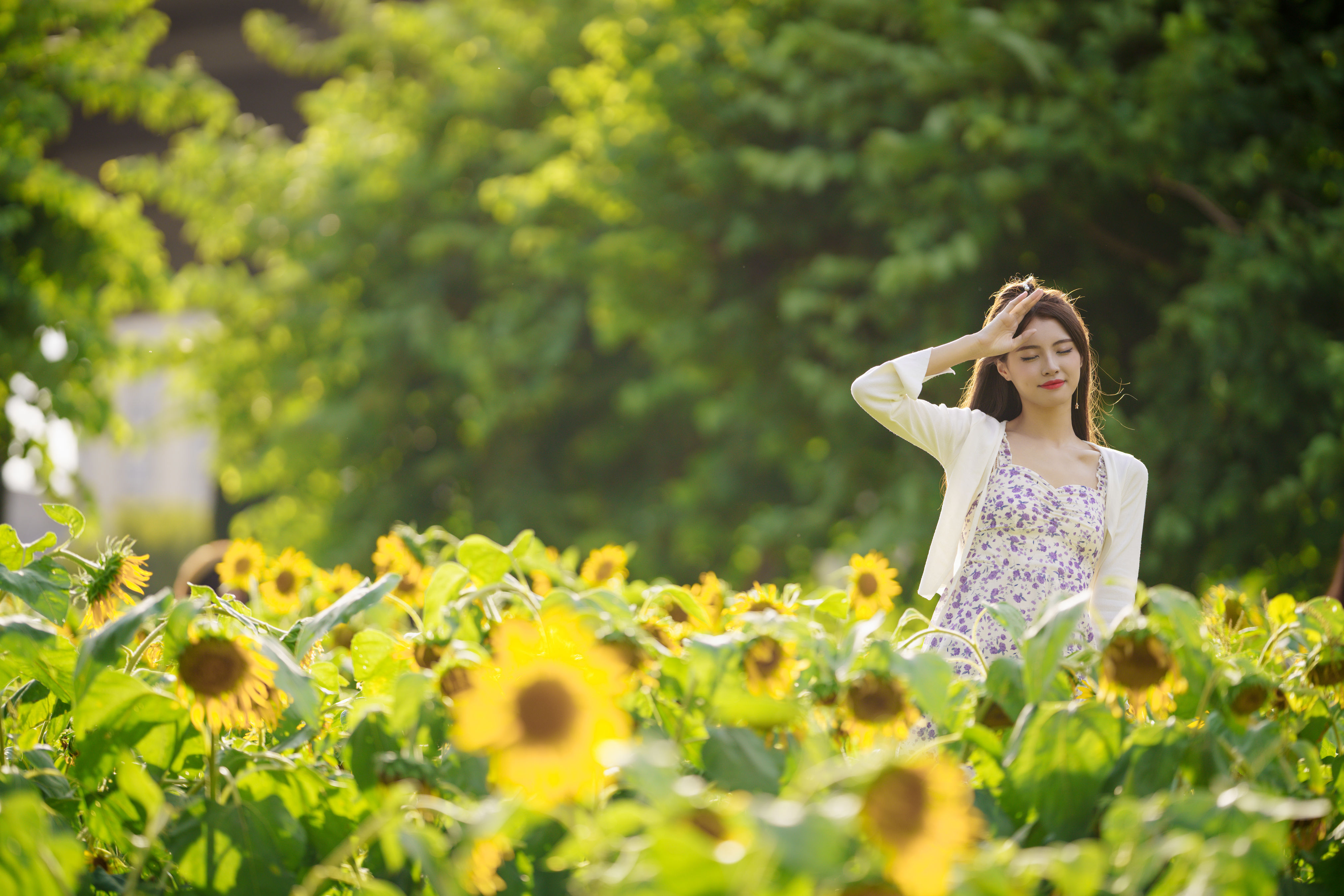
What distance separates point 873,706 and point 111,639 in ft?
1.94

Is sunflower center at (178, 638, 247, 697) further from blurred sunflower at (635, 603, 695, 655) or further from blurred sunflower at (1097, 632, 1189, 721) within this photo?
blurred sunflower at (1097, 632, 1189, 721)

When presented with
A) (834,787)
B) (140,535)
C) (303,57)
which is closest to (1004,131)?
(834,787)

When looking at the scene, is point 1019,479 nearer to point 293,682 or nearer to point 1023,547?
point 1023,547

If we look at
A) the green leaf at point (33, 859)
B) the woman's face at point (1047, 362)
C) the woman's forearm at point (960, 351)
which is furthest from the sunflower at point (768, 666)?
the woman's face at point (1047, 362)

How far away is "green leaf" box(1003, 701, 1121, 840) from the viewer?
82 centimetres

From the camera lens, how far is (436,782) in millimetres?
827

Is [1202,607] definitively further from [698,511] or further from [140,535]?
[140,535]

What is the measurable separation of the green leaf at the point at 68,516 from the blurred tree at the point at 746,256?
13.8 ft

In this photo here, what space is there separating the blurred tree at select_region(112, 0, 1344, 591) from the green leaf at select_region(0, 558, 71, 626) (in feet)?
14.0

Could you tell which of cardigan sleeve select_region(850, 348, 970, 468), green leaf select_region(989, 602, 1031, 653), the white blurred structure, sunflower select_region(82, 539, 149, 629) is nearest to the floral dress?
cardigan sleeve select_region(850, 348, 970, 468)

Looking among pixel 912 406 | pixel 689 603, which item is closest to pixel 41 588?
pixel 689 603

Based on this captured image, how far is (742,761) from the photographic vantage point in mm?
819

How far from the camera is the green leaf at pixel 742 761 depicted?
2.65 ft

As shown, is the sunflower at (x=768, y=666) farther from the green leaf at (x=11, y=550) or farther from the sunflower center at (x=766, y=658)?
the green leaf at (x=11, y=550)
